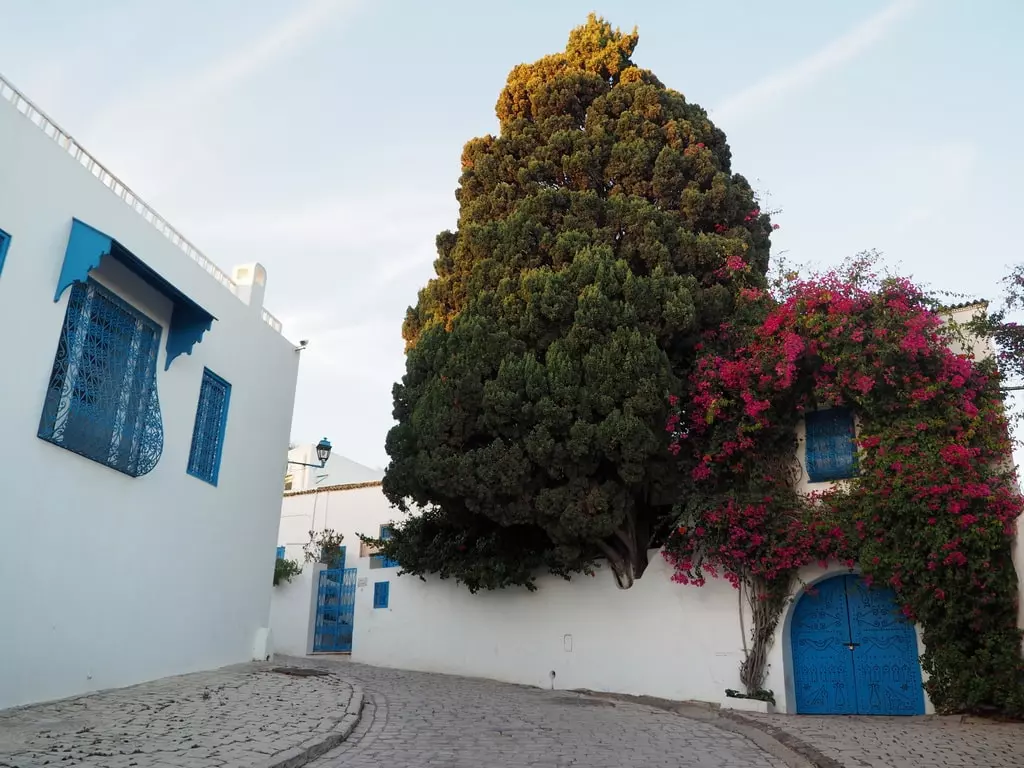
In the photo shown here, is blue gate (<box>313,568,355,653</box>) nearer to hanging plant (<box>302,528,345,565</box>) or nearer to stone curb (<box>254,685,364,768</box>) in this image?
hanging plant (<box>302,528,345,565</box>)

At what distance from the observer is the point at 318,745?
6371mm

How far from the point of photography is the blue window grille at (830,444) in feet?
35.6

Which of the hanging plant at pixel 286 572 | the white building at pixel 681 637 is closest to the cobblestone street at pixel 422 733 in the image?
the white building at pixel 681 637

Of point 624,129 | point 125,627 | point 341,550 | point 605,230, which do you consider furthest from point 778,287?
point 341,550

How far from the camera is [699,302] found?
37.4 ft

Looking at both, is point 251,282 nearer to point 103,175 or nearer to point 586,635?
point 103,175

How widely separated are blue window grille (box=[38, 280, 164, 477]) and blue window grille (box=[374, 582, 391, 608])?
6.74 metres

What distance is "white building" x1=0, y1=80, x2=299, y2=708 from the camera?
7.50 metres

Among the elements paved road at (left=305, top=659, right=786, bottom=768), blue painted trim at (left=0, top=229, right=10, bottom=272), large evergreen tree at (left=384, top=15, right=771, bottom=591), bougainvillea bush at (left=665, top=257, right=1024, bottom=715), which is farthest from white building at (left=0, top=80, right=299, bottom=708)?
bougainvillea bush at (left=665, top=257, right=1024, bottom=715)

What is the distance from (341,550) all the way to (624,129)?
1143 centimetres

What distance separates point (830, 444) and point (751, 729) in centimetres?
410

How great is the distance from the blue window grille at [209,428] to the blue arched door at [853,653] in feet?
25.9

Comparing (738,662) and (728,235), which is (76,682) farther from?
(728,235)

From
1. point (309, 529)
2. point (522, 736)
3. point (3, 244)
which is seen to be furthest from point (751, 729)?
point (309, 529)
